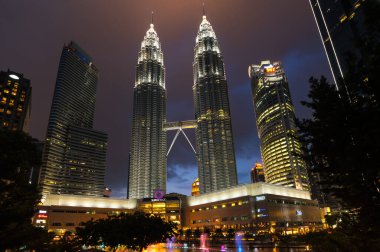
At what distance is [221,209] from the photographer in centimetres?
13425

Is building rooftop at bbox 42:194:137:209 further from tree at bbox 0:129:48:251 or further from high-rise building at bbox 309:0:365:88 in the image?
tree at bbox 0:129:48:251

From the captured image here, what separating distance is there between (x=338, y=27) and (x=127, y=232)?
274 feet

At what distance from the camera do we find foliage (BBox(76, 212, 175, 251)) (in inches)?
945

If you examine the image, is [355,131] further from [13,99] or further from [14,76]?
[14,76]

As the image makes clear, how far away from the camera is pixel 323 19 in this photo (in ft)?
284

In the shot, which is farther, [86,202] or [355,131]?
[86,202]

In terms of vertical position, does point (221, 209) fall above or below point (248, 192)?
below

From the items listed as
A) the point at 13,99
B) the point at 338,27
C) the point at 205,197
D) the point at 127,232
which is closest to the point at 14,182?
the point at 127,232

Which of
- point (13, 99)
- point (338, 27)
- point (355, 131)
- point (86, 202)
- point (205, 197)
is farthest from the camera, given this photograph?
point (205, 197)

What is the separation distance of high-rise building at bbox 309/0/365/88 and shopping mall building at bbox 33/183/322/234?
6712 cm

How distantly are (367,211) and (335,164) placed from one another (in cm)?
293

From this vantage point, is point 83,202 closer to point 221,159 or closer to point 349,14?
point 221,159

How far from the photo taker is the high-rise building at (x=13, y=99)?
12200 cm

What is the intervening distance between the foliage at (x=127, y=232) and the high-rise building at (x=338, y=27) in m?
64.6
